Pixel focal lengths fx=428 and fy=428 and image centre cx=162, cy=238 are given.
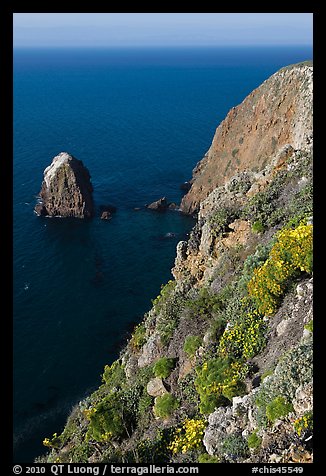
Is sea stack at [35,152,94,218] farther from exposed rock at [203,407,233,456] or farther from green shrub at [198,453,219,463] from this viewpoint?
green shrub at [198,453,219,463]

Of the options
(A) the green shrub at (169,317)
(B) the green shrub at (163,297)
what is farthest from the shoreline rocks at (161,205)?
(A) the green shrub at (169,317)

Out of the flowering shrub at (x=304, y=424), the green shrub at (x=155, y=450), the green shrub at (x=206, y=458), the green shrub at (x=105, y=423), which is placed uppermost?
the flowering shrub at (x=304, y=424)

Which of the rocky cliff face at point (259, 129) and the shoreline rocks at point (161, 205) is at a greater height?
the rocky cliff face at point (259, 129)

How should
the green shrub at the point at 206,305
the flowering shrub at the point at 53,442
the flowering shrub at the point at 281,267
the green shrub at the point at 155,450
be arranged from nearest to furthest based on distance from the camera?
the green shrub at the point at 155,450 → the flowering shrub at the point at 281,267 → the flowering shrub at the point at 53,442 → the green shrub at the point at 206,305

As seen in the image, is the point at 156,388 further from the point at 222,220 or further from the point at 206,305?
the point at 222,220

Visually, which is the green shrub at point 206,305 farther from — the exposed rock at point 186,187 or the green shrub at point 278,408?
the exposed rock at point 186,187
